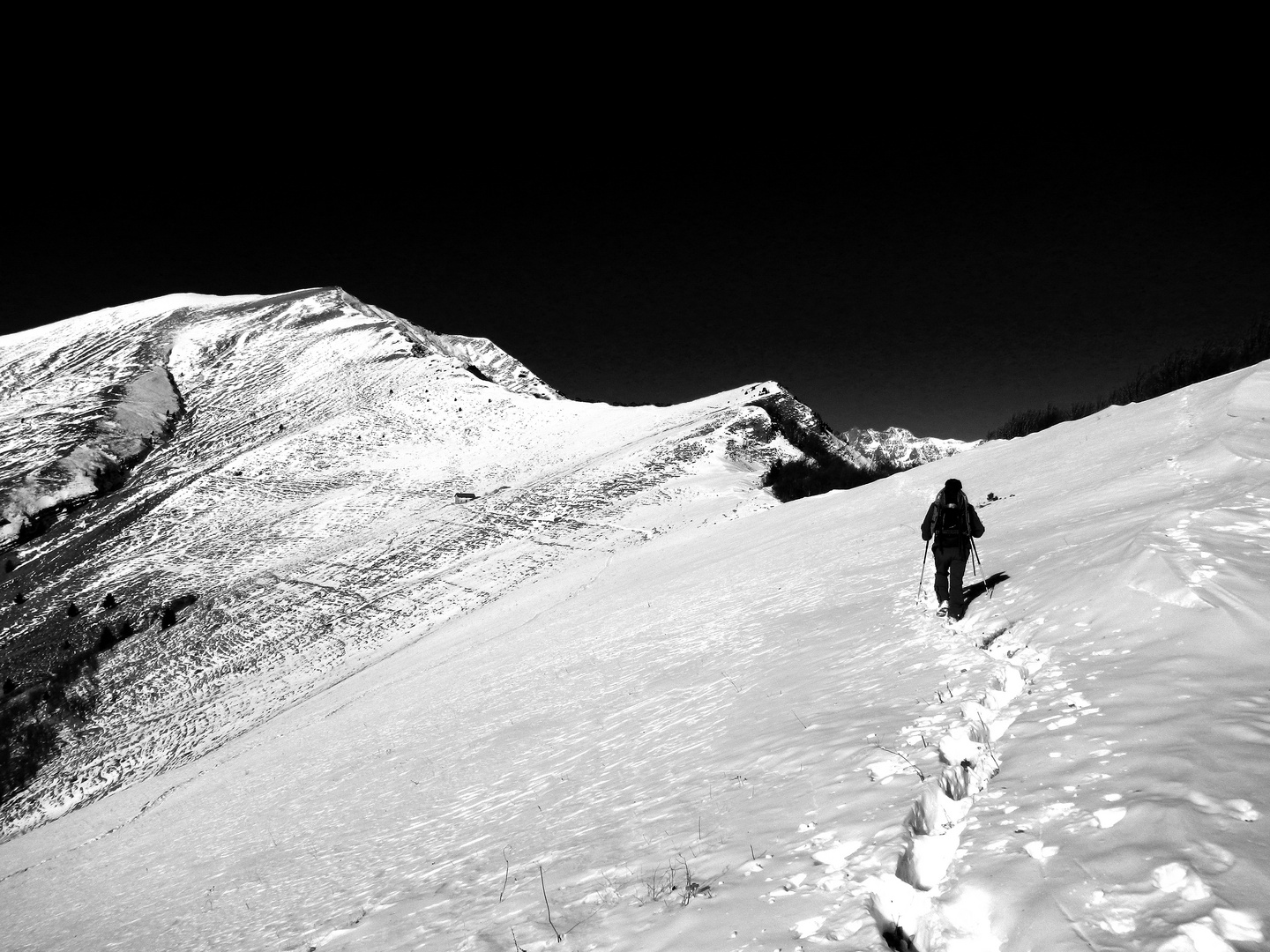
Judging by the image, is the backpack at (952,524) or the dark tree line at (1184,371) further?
the dark tree line at (1184,371)

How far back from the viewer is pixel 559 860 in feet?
20.4

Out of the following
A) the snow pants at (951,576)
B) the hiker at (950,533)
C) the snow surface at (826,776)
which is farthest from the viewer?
the hiker at (950,533)

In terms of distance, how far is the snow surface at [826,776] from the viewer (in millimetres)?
3684

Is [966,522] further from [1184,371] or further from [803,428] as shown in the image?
[803,428]

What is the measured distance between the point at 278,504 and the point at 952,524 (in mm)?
49733

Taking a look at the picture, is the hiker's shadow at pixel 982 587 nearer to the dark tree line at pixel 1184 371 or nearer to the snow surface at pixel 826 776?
the snow surface at pixel 826 776

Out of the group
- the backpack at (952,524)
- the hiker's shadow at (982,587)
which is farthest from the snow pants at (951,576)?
the hiker's shadow at (982,587)

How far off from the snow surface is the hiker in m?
0.69

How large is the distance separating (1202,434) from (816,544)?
10222mm

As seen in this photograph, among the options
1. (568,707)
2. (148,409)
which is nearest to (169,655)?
(568,707)

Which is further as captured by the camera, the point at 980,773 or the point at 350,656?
the point at 350,656

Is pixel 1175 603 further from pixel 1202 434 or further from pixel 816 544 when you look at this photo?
pixel 816 544

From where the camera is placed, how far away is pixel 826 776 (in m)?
5.65

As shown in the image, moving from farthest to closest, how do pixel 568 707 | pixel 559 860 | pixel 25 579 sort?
1. pixel 25 579
2. pixel 568 707
3. pixel 559 860
